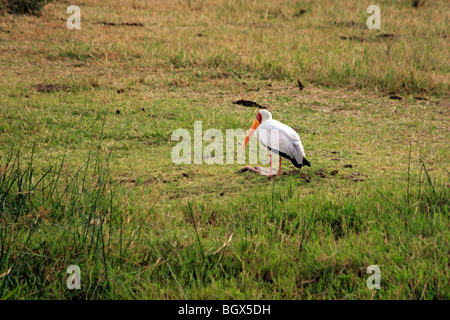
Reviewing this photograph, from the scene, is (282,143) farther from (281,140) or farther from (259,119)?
(259,119)

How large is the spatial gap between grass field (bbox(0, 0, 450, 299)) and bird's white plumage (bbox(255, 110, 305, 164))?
0.29 meters

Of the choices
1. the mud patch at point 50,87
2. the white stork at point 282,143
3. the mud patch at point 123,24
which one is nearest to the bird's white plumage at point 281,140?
the white stork at point 282,143

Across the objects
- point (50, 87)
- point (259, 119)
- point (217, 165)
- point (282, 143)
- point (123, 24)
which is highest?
point (123, 24)

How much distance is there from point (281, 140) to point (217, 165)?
0.86 metres

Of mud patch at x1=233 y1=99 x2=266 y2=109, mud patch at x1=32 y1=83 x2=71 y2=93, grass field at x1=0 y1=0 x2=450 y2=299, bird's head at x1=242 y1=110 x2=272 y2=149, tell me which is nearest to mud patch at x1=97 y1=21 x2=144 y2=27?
grass field at x1=0 y1=0 x2=450 y2=299

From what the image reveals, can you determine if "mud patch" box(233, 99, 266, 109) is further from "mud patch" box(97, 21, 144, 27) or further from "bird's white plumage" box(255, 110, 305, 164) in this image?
"mud patch" box(97, 21, 144, 27)

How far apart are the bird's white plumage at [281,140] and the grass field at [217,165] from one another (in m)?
0.29

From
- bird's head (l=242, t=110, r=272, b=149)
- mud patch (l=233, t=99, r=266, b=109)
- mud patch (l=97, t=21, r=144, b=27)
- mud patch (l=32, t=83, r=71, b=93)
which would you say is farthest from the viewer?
mud patch (l=97, t=21, r=144, b=27)

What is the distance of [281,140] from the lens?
4957 millimetres

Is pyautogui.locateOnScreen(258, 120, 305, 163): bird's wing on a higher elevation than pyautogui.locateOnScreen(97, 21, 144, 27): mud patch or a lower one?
lower

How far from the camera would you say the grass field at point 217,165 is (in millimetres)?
3186

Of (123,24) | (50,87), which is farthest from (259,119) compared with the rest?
(123,24)

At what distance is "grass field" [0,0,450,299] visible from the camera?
3.19 m
